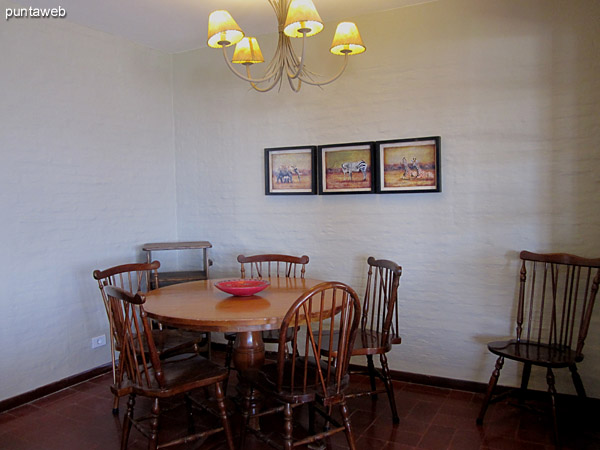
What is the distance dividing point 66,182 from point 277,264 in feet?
5.40

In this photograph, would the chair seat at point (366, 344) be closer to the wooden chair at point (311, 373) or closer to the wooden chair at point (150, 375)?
the wooden chair at point (311, 373)

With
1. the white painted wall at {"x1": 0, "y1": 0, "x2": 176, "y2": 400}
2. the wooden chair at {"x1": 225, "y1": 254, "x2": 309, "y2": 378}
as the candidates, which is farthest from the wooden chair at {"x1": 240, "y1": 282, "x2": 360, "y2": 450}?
the white painted wall at {"x1": 0, "y1": 0, "x2": 176, "y2": 400}

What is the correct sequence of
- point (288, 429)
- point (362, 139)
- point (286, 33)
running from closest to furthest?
point (288, 429) → point (286, 33) → point (362, 139)

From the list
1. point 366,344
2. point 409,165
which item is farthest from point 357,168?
point 366,344

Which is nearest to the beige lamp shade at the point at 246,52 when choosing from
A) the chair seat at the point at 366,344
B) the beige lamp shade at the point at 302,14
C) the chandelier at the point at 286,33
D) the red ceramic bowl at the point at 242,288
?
the chandelier at the point at 286,33

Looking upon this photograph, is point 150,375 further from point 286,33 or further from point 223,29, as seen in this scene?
point 286,33

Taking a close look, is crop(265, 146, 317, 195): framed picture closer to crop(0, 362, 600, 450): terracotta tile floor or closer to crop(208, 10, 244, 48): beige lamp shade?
crop(208, 10, 244, 48): beige lamp shade

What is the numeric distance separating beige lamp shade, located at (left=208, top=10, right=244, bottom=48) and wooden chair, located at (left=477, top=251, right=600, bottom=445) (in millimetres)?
2110

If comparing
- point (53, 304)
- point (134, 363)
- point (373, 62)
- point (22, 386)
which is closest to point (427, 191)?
point (373, 62)

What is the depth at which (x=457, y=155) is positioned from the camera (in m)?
3.13

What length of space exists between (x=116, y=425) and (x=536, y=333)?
2624 mm

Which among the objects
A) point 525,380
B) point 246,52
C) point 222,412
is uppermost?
point 246,52

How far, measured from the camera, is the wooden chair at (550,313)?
2.54 meters

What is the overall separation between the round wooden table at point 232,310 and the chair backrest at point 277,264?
13.1 inches
